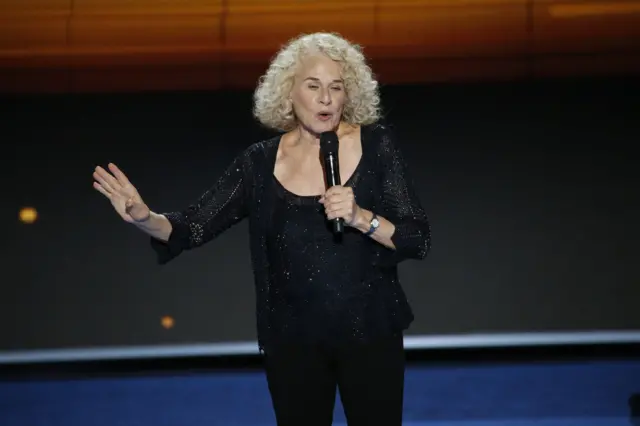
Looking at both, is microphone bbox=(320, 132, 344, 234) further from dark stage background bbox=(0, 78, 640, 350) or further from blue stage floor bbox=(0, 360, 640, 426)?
dark stage background bbox=(0, 78, 640, 350)

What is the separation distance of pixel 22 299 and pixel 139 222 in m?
2.81

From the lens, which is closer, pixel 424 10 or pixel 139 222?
pixel 139 222

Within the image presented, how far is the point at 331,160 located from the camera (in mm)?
1590

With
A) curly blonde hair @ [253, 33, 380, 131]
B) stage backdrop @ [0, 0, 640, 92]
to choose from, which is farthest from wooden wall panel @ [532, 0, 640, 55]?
curly blonde hair @ [253, 33, 380, 131]

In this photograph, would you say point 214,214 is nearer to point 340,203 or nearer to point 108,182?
point 108,182

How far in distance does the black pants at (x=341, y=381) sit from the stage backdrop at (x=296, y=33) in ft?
7.99

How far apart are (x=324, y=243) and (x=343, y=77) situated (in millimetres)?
346

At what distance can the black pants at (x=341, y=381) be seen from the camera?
1.60m

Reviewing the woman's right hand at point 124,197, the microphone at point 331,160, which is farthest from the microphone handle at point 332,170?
the woman's right hand at point 124,197

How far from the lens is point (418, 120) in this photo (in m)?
4.21

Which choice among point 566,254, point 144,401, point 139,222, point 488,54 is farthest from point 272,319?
point 566,254

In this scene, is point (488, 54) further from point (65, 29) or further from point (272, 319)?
point (272, 319)

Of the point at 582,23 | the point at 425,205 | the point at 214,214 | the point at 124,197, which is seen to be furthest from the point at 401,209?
the point at 425,205

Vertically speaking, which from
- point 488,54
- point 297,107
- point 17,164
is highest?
point 488,54
